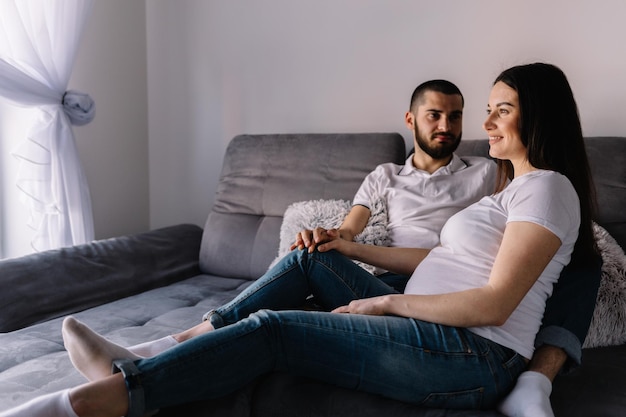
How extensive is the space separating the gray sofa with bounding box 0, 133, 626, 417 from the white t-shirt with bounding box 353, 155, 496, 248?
6.2 inches

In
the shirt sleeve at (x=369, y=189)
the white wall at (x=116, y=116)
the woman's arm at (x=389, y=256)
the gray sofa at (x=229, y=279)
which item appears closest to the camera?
the gray sofa at (x=229, y=279)

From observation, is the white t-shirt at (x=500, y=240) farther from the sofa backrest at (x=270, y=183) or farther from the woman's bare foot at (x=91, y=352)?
the sofa backrest at (x=270, y=183)

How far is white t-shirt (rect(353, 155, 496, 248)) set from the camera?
188cm

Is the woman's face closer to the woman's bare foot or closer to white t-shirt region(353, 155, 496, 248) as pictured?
white t-shirt region(353, 155, 496, 248)

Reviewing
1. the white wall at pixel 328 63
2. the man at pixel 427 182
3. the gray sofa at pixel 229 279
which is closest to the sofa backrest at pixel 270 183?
the gray sofa at pixel 229 279

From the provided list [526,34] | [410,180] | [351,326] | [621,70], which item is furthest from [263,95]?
[351,326]

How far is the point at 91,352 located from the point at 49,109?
154 cm

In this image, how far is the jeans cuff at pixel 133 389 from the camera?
101 centimetres

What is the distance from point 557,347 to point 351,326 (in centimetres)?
51

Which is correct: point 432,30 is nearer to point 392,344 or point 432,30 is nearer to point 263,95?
point 263,95

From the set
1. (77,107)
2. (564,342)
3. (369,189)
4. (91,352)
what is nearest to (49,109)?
(77,107)

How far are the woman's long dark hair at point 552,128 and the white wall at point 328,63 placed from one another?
0.90 metres

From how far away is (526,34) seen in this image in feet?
7.07

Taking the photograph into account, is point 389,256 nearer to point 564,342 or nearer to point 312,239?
point 312,239
